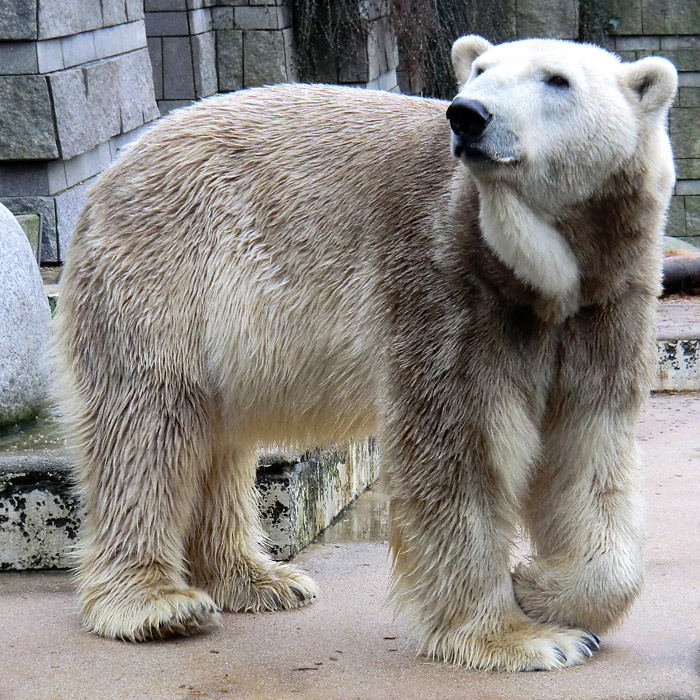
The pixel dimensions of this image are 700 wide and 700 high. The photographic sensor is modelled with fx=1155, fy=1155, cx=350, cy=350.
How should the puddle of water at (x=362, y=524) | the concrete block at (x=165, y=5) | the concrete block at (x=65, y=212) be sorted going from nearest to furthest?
the puddle of water at (x=362, y=524) < the concrete block at (x=65, y=212) < the concrete block at (x=165, y=5)

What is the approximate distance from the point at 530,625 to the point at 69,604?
141 cm

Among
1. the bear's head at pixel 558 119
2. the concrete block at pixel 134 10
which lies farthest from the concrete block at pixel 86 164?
the bear's head at pixel 558 119

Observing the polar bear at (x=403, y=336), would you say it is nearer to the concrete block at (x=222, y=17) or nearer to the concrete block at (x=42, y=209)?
the concrete block at (x=42, y=209)

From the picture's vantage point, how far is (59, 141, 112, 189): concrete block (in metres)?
6.18

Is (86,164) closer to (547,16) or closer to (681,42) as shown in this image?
(547,16)

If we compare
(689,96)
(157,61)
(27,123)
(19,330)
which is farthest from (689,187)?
(19,330)

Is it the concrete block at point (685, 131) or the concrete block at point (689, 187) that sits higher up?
the concrete block at point (685, 131)

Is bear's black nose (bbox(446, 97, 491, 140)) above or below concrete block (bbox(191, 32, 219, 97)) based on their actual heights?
above

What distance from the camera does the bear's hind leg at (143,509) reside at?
3102mm

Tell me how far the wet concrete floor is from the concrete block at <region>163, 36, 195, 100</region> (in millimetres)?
5236

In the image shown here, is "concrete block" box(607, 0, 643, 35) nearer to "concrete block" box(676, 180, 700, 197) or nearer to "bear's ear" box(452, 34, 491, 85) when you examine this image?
"concrete block" box(676, 180, 700, 197)

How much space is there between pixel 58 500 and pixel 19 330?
66 centimetres

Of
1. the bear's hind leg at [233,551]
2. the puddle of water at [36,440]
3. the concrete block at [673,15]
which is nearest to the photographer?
the bear's hind leg at [233,551]

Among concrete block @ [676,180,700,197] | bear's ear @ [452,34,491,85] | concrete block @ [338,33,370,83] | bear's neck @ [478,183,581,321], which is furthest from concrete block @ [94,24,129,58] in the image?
concrete block @ [676,180,700,197]
